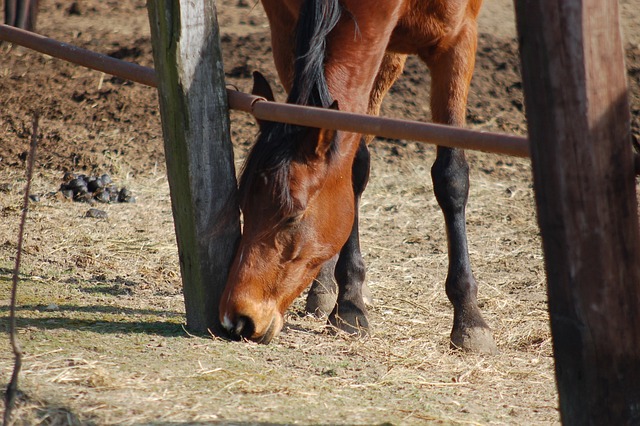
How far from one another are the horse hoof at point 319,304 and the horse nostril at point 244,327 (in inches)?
37.2

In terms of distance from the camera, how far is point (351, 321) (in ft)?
12.7

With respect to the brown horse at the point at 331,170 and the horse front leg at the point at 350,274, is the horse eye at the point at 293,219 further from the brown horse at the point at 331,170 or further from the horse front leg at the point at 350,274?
A: the horse front leg at the point at 350,274

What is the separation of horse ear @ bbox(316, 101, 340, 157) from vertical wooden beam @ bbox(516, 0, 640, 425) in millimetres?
1188

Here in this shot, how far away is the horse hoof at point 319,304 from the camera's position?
4160 mm

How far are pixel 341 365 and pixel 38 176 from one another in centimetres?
386

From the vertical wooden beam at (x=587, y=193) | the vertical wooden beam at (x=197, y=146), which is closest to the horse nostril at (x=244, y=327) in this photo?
the vertical wooden beam at (x=197, y=146)

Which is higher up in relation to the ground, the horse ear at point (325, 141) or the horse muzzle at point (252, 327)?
the horse ear at point (325, 141)

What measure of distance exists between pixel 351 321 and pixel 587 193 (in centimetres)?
197

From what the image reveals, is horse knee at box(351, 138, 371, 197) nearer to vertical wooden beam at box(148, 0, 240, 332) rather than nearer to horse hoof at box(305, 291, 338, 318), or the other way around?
horse hoof at box(305, 291, 338, 318)

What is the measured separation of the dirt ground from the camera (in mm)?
2727

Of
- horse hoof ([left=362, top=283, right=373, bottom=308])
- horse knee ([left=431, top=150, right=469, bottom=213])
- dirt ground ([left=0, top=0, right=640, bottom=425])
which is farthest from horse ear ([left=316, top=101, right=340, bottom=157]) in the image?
horse hoof ([left=362, top=283, right=373, bottom=308])

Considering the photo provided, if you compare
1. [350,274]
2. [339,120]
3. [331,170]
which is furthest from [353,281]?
[339,120]

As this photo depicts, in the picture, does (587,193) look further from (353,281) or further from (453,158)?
(353,281)

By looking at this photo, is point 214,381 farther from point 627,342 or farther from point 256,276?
point 627,342
